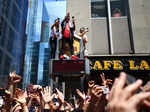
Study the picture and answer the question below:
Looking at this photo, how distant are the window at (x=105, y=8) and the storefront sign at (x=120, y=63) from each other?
615cm

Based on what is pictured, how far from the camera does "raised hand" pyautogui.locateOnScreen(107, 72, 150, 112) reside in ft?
3.72

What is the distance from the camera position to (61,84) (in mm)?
11430

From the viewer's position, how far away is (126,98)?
1196 millimetres

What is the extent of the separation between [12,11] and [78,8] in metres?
39.2

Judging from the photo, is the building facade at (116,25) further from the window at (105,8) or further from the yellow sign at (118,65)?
the yellow sign at (118,65)

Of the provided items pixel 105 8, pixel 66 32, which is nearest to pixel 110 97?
pixel 66 32

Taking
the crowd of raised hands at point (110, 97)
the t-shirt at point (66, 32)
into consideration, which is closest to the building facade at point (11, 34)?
the t-shirt at point (66, 32)

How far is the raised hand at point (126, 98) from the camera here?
3.72ft

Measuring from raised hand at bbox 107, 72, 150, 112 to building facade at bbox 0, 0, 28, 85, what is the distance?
39.7 meters

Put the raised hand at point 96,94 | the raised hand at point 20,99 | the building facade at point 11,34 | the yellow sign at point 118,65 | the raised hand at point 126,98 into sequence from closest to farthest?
the raised hand at point 126,98 < the raised hand at point 96,94 < the raised hand at point 20,99 < the yellow sign at point 118,65 < the building facade at point 11,34

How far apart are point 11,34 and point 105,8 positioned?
38.5 m

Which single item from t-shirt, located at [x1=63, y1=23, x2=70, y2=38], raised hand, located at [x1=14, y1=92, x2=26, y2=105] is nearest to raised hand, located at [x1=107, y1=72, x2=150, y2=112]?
raised hand, located at [x1=14, y1=92, x2=26, y2=105]

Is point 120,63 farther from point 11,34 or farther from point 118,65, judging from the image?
point 11,34

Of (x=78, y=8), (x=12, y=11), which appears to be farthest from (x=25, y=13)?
(x=78, y=8)
